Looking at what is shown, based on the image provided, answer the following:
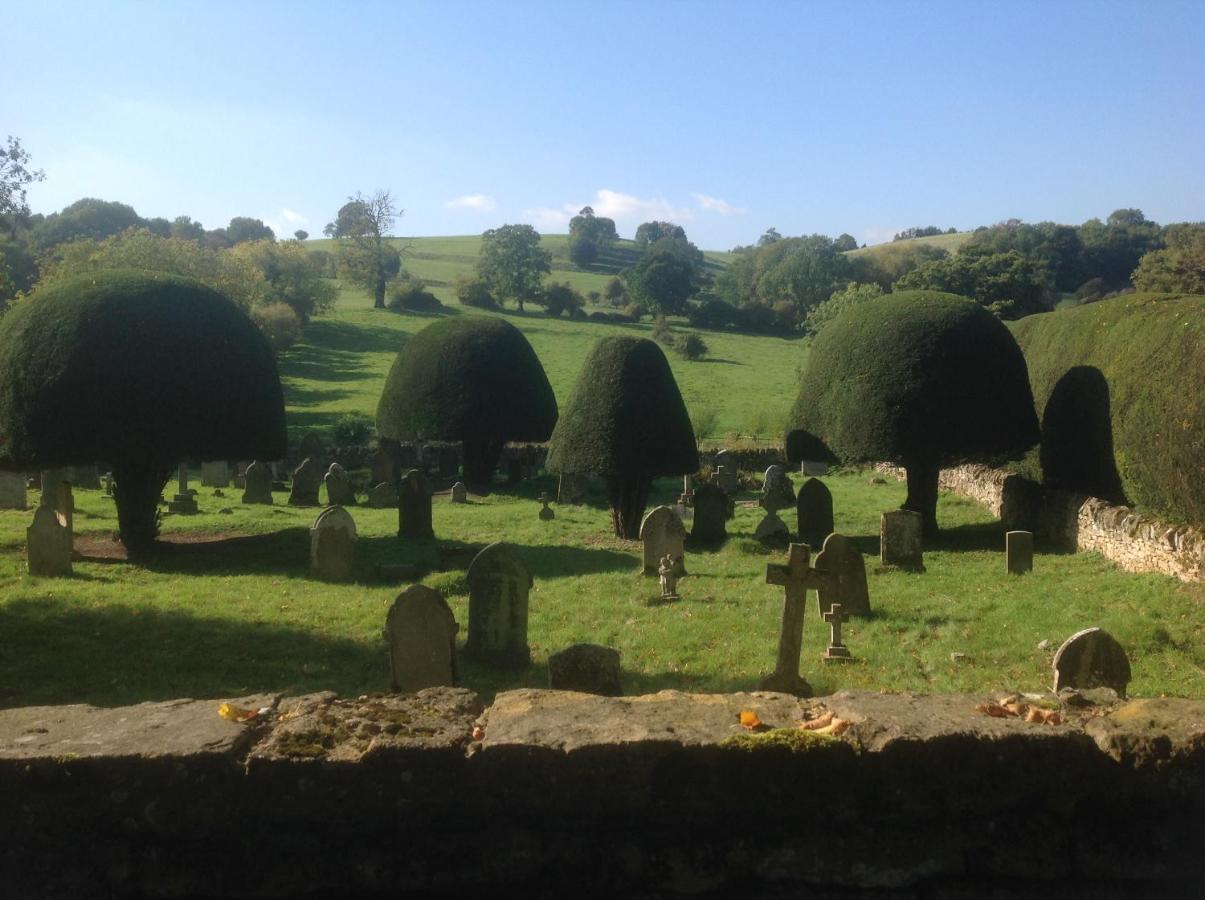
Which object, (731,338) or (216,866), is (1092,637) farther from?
(731,338)

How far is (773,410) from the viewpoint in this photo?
135 feet

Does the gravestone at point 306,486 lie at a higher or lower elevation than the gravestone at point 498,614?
lower

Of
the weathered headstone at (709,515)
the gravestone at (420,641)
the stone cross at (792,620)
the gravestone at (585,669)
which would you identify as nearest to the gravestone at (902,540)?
the weathered headstone at (709,515)

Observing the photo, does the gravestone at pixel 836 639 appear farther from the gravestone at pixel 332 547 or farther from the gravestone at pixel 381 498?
the gravestone at pixel 381 498

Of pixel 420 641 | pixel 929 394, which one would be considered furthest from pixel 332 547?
pixel 929 394

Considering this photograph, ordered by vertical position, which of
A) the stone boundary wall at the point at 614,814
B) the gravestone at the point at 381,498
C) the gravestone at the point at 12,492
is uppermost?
the stone boundary wall at the point at 614,814

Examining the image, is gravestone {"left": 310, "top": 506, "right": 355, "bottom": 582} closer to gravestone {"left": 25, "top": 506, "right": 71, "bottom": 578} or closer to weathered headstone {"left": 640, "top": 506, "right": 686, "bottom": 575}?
gravestone {"left": 25, "top": 506, "right": 71, "bottom": 578}

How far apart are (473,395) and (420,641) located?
68.6 feet

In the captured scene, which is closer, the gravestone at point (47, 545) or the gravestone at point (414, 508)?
the gravestone at point (47, 545)

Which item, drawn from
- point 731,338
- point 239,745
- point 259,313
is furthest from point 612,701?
point 731,338

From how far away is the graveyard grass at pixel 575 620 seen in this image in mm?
10195

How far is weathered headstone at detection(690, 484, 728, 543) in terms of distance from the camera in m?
20.0

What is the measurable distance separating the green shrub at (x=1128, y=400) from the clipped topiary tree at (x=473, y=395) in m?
13.9

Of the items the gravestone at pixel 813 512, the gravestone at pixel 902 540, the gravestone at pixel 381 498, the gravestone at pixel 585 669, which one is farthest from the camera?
the gravestone at pixel 381 498
